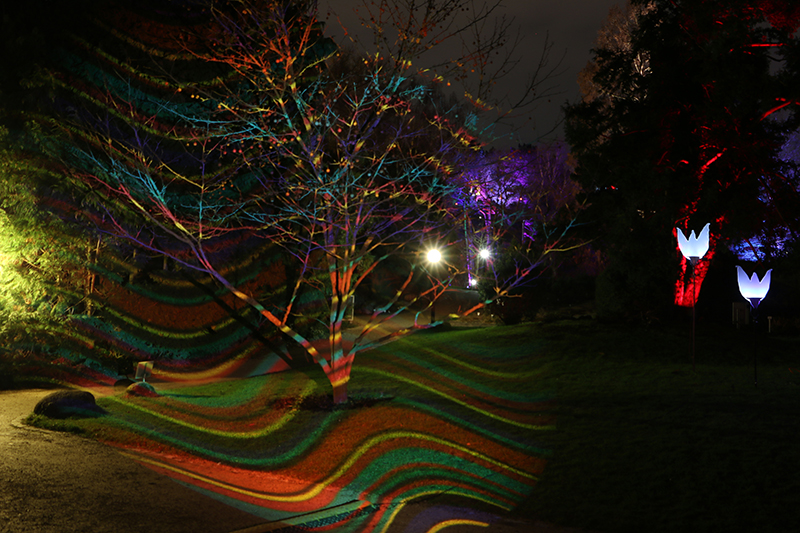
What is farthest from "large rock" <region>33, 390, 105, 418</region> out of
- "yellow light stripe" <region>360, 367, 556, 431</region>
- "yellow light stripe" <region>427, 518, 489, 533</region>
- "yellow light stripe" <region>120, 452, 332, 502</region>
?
"yellow light stripe" <region>427, 518, 489, 533</region>

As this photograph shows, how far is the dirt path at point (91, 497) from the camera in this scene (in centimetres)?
524

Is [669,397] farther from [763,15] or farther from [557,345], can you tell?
[763,15]

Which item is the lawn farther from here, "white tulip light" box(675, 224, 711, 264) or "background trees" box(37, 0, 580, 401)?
"white tulip light" box(675, 224, 711, 264)

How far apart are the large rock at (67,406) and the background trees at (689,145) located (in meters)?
12.0

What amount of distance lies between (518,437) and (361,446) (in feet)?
6.72

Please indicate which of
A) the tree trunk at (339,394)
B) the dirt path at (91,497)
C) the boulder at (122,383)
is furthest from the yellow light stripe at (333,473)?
the boulder at (122,383)

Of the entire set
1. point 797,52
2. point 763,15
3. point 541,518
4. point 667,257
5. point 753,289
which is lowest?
point 541,518

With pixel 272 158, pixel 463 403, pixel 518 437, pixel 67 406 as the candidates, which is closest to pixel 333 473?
pixel 518 437

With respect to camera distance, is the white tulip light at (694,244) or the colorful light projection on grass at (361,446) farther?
the white tulip light at (694,244)

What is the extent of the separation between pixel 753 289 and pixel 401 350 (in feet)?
24.8

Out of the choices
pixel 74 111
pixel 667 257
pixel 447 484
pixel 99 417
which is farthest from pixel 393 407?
pixel 74 111

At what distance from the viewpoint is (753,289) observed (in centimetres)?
1075

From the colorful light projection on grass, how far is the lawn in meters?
0.03

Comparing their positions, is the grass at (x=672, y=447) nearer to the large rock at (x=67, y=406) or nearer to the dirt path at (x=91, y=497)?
the dirt path at (x=91, y=497)
